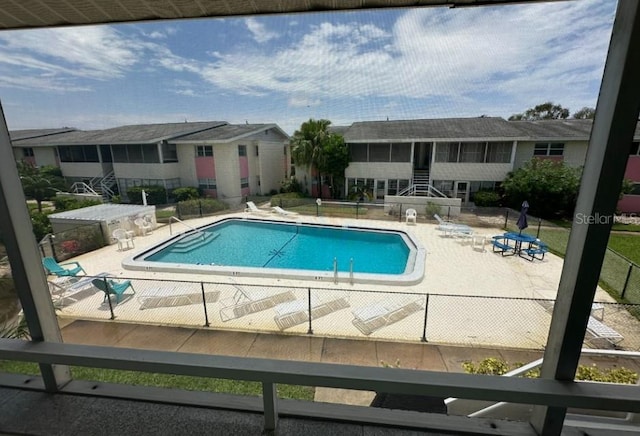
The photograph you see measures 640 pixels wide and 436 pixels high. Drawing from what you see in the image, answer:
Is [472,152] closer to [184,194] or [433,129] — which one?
[433,129]

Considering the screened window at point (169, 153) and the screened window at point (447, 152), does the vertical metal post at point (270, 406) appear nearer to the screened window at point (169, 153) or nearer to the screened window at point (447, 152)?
the screened window at point (447, 152)

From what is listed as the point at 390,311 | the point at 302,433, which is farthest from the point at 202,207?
the point at 302,433

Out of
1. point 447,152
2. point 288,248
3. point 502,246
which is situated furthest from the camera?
point 447,152

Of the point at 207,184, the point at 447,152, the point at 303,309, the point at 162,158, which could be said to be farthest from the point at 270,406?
the point at 162,158

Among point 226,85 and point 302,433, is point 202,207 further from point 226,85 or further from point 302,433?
point 302,433

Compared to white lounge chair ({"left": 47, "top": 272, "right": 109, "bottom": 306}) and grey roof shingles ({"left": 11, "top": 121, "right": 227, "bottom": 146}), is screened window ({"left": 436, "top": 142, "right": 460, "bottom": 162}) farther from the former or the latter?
white lounge chair ({"left": 47, "top": 272, "right": 109, "bottom": 306})

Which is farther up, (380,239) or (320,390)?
(320,390)

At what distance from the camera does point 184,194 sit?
17312 mm

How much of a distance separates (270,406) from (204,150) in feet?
62.3

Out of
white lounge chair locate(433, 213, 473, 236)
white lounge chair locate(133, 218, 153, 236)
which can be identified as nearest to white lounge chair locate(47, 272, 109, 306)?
white lounge chair locate(133, 218, 153, 236)

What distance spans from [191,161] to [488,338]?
60.7 ft

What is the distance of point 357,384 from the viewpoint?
1.03 meters

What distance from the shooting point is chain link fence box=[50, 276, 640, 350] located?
183 inches

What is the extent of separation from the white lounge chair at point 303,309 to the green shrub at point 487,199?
12.2 meters
